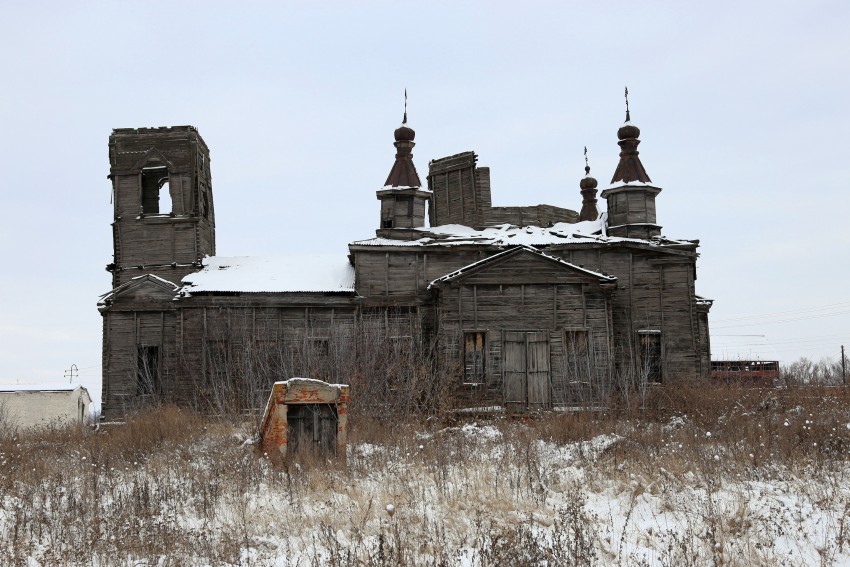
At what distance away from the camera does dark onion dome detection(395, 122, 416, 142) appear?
28.7 meters

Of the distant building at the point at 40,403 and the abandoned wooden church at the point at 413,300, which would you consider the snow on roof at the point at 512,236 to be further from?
the distant building at the point at 40,403

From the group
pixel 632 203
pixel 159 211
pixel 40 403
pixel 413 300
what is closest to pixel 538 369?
pixel 413 300

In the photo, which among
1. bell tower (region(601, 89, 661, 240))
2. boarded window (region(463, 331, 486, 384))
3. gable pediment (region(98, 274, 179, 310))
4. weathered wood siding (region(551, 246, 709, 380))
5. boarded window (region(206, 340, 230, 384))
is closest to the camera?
boarded window (region(463, 331, 486, 384))

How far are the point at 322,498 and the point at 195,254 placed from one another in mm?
19067

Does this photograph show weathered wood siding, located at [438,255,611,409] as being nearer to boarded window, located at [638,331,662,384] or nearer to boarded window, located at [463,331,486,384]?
boarded window, located at [463,331,486,384]

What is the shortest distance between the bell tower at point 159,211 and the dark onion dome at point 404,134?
744 centimetres

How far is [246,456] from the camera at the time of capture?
1180 centimetres

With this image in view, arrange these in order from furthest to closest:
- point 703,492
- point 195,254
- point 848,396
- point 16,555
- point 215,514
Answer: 1. point 195,254
2. point 848,396
3. point 703,492
4. point 215,514
5. point 16,555

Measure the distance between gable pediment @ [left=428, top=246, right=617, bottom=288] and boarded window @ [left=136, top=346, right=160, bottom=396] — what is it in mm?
10149

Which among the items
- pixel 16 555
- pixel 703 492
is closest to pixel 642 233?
pixel 703 492

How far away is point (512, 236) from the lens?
26.6m

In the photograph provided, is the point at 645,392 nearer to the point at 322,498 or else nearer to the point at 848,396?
the point at 848,396

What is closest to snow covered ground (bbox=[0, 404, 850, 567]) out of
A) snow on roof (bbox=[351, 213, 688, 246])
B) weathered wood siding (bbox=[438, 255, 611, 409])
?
weathered wood siding (bbox=[438, 255, 611, 409])

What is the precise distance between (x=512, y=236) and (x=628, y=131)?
630 cm
